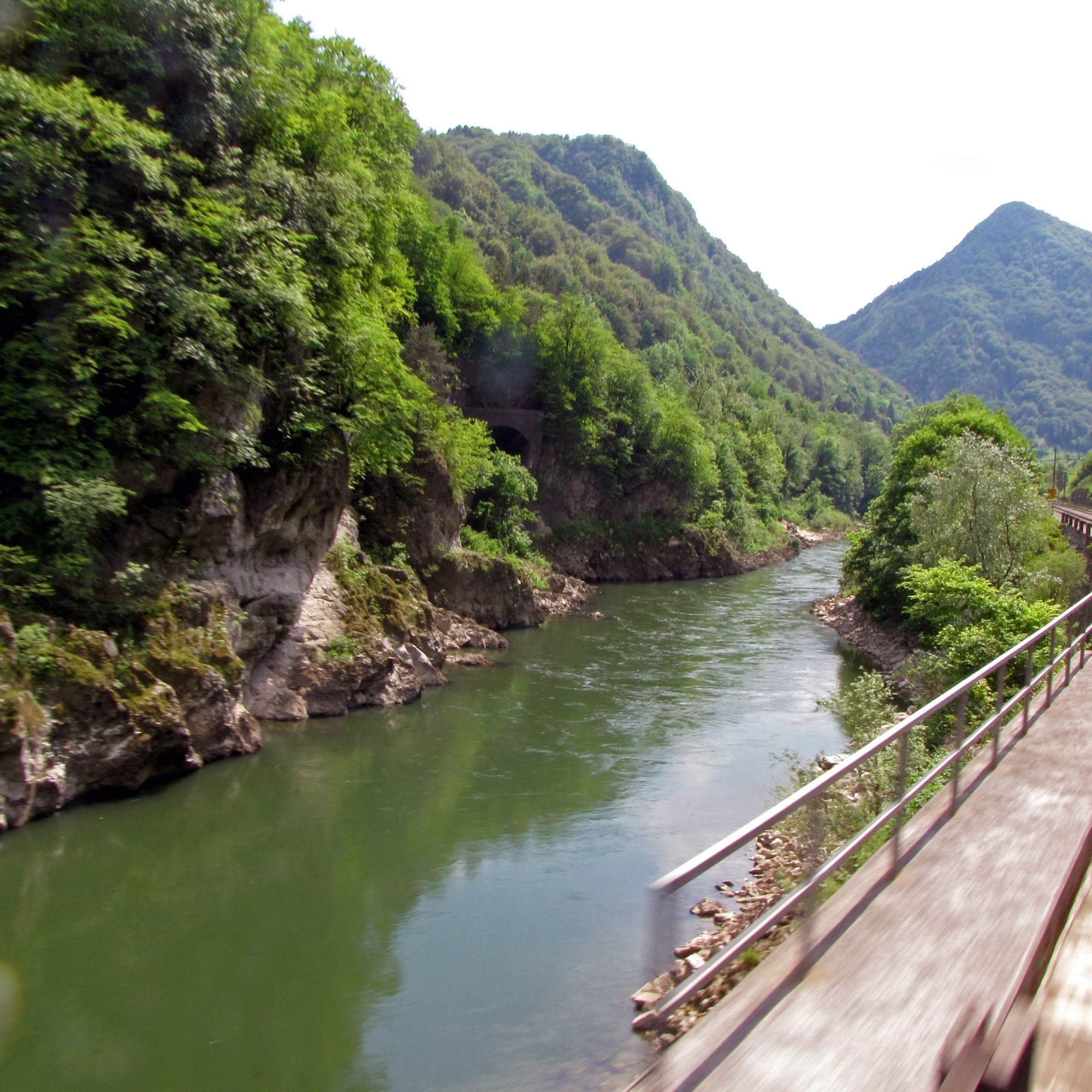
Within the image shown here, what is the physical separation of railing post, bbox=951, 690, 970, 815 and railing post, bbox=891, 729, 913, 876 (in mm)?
1024

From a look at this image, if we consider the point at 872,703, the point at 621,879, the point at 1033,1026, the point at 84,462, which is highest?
the point at 84,462

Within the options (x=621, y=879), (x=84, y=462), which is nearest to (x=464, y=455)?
(x=84, y=462)

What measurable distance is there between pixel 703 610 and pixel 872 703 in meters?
26.4

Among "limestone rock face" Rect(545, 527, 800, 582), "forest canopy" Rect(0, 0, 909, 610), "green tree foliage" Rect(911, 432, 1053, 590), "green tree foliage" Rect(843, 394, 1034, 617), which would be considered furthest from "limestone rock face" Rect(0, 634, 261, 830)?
"limestone rock face" Rect(545, 527, 800, 582)

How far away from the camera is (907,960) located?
16.4 ft

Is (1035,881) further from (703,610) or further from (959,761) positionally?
(703,610)

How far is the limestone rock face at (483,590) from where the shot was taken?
36.9 metres

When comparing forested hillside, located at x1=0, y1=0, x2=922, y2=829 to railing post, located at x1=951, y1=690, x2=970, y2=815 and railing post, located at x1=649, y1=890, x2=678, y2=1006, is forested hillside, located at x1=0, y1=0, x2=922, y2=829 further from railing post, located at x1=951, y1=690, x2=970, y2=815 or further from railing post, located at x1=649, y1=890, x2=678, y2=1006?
railing post, located at x1=649, y1=890, x2=678, y2=1006

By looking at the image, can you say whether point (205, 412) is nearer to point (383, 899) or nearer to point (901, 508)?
point (383, 899)

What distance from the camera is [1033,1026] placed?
339 cm

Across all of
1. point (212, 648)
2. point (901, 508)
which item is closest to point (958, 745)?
point (212, 648)

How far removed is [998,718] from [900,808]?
105 inches

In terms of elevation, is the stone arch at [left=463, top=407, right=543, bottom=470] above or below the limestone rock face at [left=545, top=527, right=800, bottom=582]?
above

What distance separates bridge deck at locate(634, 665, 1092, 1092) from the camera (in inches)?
161
